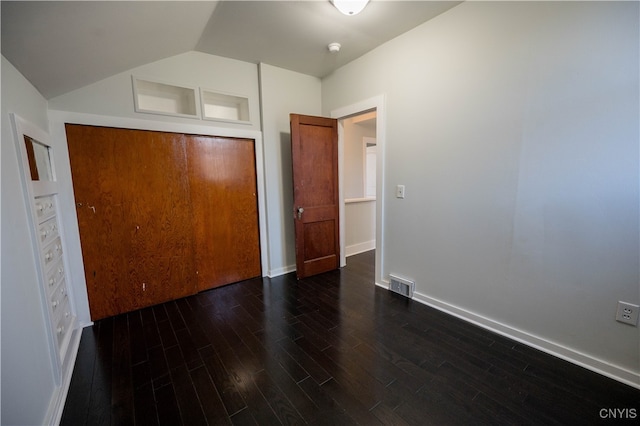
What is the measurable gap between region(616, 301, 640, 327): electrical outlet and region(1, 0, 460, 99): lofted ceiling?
2.41 m

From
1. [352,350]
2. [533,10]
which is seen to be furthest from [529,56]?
[352,350]

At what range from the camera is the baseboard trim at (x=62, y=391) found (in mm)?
1318

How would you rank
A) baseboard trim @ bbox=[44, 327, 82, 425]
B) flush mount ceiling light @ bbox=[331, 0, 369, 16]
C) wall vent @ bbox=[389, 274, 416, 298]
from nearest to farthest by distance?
baseboard trim @ bbox=[44, 327, 82, 425] < flush mount ceiling light @ bbox=[331, 0, 369, 16] < wall vent @ bbox=[389, 274, 416, 298]

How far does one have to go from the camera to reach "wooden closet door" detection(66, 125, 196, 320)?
2.25m

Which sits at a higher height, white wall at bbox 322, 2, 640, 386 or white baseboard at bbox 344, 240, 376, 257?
white wall at bbox 322, 2, 640, 386

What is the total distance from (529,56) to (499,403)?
219 cm

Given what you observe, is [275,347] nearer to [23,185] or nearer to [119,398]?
Result: [119,398]

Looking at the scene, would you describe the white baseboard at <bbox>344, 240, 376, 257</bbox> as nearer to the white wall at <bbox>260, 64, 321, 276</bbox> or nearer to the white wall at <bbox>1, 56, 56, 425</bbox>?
the white wall at <bbox>260, 64, 321, 276</bbox>

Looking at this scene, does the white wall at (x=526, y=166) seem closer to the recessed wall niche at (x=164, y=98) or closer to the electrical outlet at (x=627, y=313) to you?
the electrical outlet at (x=627, y=313)

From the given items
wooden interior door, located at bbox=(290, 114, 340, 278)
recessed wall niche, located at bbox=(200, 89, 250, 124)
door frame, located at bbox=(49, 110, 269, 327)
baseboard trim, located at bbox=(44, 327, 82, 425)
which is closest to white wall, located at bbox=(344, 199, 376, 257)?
wooden interior door, located at bbox=(290, 114, 340, 278)

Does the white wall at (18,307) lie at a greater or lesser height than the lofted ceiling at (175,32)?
lesser

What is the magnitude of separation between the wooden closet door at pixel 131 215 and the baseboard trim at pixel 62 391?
1.67 ft

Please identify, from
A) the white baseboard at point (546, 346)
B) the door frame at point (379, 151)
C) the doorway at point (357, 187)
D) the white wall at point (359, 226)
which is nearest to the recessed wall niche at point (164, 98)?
the door frame at point (379, 151)

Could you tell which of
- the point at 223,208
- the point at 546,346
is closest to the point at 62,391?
the point at 223,208
